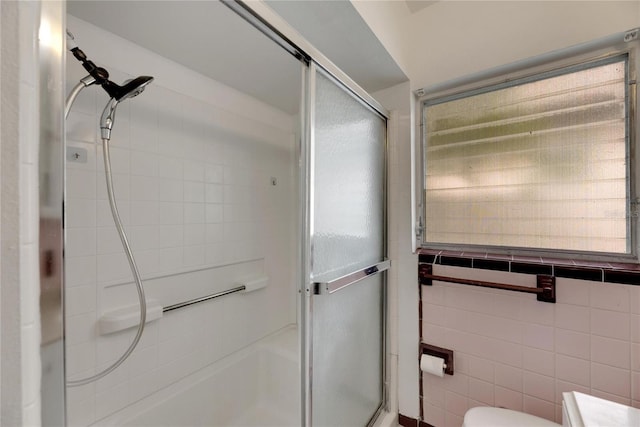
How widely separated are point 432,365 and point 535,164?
44.6 inches

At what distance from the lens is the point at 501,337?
1.33 metres

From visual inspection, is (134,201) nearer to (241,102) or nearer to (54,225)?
(241,102)

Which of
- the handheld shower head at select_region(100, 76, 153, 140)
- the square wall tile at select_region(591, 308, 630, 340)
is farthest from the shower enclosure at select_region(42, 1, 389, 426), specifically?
the square wall tile at select_region(591, 308, 630, 340)

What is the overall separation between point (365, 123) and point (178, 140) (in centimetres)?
105

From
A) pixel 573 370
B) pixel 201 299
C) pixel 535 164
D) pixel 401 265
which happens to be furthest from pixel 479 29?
pixel 201 299

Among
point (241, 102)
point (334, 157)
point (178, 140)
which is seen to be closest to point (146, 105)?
point (178, 140)

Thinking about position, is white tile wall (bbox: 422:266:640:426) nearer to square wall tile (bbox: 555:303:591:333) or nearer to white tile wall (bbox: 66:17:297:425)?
square wall tile (bbox: 555:303:591:333)

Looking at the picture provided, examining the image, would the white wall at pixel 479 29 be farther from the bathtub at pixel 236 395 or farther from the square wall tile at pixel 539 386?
the bathtub at pixel 236 395

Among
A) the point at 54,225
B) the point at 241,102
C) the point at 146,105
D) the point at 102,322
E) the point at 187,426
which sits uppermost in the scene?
the point at 241,102

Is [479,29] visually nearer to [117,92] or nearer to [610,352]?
[610,352]

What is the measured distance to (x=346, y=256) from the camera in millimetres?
1256

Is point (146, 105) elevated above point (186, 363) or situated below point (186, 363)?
above

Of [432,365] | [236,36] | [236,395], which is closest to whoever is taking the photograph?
[236,36]

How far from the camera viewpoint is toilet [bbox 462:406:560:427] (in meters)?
1.09
